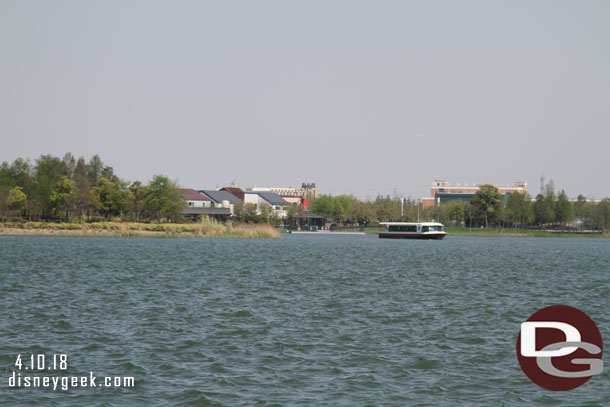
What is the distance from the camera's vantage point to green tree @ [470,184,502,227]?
615 ft

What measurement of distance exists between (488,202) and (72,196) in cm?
11345

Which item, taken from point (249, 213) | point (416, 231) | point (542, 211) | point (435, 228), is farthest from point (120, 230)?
point (542, 211)

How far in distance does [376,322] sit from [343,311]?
330 cm

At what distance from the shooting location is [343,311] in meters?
29.9

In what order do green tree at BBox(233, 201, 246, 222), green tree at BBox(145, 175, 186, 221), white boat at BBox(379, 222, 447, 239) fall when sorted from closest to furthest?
green tree at BBox(145, 175, 186, 221), white boat at BBox(379, 222, 447, 239), green tree at BBox(233, 201, 246, 222)

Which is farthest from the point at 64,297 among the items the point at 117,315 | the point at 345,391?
the point at 345,391

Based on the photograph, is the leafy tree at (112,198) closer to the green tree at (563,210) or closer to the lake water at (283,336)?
the lake water at (283,336)

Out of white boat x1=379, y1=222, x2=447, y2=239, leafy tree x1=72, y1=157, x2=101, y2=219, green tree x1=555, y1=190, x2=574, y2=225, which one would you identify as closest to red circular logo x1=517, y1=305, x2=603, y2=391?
leafy tree x1=72, y1=157, x2=101, y2=219

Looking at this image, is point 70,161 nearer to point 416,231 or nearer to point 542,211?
point 416,231

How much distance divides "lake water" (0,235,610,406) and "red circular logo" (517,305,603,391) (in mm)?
466

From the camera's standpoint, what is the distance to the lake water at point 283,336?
16172mm

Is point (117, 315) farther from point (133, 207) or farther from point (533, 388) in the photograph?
point (133, 207)

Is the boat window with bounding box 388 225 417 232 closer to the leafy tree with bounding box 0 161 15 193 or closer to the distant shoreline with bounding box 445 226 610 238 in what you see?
the distant shoreline with bounding box 445 226 610 238

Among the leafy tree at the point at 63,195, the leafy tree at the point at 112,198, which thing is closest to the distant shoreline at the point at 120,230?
the leafy tree at the point at 63,195
